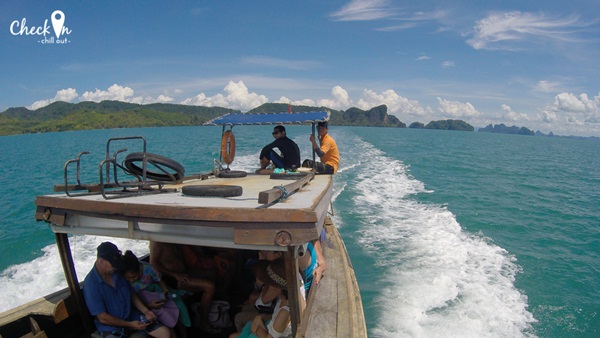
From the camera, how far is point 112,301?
3.90m

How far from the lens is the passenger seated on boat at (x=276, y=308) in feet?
11.5

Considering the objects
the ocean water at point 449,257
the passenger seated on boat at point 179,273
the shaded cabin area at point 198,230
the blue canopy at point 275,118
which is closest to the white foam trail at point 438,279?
the ocean water at point 449,257

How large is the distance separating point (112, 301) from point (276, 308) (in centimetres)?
173

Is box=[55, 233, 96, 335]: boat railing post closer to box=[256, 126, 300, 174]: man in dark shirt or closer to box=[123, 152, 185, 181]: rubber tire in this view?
box=[123, 152, 185, 181]: rubber tire

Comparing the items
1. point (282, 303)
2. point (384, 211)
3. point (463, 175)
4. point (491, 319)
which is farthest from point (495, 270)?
point (463, 175)

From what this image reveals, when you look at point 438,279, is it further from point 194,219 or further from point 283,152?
point 194,219

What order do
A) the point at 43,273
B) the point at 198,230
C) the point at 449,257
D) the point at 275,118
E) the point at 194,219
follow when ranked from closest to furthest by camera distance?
the point at 194,219
the point at 198,230
the point at 275,118
the point at 43,273
the point at 449,257

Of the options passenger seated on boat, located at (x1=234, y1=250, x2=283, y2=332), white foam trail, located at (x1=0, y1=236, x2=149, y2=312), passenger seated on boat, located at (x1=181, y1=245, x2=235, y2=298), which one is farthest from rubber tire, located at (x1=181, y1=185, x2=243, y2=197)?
white foam trail, located at (x1=0, y1=236, x2=149, y2=312)

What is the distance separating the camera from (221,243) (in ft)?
9.51

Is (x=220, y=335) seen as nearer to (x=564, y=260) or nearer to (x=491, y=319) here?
(x=491, y=319)

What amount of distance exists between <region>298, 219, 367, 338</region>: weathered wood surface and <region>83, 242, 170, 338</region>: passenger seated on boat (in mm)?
1723

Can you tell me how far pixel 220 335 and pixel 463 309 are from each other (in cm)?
499

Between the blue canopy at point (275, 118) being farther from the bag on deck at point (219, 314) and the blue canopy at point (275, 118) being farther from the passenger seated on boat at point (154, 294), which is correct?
the passenger seated on boat at point (154, 294)

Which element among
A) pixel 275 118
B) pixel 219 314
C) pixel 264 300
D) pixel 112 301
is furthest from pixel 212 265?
pixel 275 118
